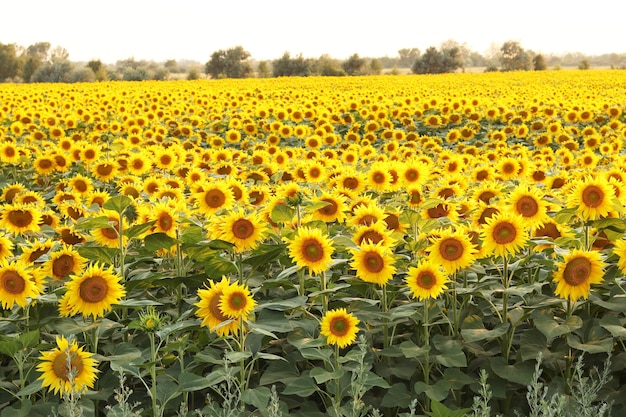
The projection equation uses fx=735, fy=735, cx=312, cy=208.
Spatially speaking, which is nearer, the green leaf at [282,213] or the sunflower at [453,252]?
the sunflower at [453,252]

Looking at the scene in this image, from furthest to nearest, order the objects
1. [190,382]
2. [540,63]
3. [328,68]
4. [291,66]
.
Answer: [540,63] < [291,66] < [328,68] < [190,382]

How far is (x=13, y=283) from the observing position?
385 centimetres

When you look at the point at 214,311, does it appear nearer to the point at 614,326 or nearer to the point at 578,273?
the point at 578,273

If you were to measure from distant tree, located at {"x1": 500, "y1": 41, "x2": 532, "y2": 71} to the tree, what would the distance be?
2649 centimetres

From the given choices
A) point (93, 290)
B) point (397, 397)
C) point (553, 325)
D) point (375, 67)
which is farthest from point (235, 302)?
point (375, 67)

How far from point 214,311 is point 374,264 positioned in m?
0.89

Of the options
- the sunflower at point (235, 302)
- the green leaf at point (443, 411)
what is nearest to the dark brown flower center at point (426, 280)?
the green leaf at point (443, 411)

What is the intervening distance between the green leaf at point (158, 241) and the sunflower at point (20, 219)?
4.16 feet

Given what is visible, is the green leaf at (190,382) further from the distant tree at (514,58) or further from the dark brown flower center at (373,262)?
the distant tree at (514,58)

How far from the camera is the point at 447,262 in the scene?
13.0 ft

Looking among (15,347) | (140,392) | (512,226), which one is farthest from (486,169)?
(15,347)

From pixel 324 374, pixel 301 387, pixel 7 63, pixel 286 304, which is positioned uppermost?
pixel 286 304

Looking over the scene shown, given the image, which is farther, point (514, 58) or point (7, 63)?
point (7, 63)

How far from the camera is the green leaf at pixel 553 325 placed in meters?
3.77
